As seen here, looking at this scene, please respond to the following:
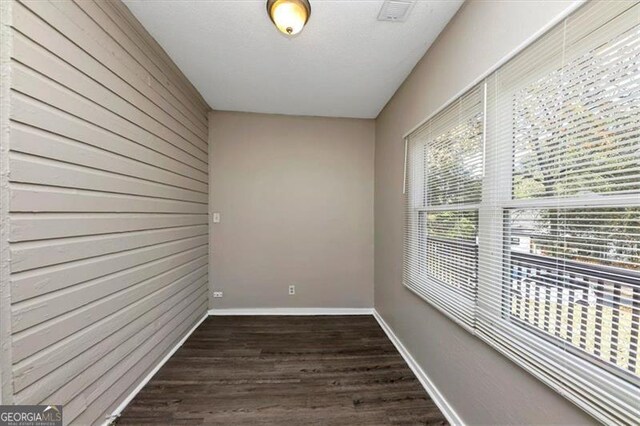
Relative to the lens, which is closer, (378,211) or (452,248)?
(452,248)

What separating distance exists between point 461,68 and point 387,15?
1.95 ft

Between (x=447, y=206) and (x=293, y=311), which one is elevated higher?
(x=447, y=206)

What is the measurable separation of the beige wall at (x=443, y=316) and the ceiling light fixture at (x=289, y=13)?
1000mm

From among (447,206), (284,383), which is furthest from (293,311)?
(447,206)

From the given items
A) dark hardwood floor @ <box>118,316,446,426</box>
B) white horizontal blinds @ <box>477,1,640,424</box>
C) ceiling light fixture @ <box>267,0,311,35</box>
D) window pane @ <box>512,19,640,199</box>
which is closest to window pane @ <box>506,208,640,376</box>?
white horizontal blinds @ <box>477,1,640,424</box>

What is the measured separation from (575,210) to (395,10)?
59.4 inches

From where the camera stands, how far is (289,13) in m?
1.43

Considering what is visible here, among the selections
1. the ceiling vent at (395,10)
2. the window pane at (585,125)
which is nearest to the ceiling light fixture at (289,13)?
the ceiling vent at (395,10)

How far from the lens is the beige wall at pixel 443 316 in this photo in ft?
3.57

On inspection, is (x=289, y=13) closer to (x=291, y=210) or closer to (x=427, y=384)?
(x=291, y=210)

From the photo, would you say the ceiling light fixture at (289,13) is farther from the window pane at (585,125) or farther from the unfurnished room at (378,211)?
the window pane at (585,125)

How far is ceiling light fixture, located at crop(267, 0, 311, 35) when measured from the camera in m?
1.40

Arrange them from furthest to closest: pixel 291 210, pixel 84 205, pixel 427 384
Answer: pixel 291 210 < pixel 427 384 < pixel 84 205

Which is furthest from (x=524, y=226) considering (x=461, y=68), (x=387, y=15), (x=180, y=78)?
(x=180, y=78)
